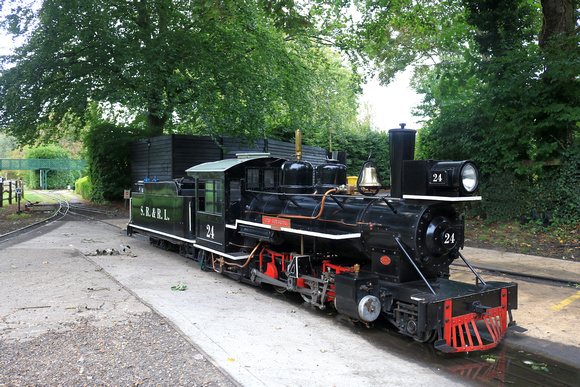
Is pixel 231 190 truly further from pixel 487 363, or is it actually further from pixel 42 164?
pixel 42 164

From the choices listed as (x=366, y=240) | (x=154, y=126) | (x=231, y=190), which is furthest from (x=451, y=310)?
(x=154, y=126)

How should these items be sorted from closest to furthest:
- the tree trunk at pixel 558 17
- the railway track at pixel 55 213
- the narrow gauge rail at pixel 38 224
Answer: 1. the tree trunk at pixel 558 17
2. the narrow gauge rail at pixel 38 224
3. the railway track at pixel 55 213

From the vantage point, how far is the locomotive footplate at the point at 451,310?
445 centimetres

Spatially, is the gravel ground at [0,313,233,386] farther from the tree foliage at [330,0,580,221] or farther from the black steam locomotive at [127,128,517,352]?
the tree foliage at [330,0,580,221]

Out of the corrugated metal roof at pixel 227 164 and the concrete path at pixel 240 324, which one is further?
the corrugated metal roof at pixel 227 164

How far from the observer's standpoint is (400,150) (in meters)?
5.27

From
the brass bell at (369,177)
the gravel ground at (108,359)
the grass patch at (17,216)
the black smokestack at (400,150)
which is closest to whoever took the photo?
the gravel ground at (108,359)

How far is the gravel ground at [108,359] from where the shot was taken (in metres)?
3.81

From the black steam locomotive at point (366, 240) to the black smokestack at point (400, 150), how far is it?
0.01m

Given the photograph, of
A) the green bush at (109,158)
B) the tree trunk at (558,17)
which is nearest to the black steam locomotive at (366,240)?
the tree trunk at (558,17)

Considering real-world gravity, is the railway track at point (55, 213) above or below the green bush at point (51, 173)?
below

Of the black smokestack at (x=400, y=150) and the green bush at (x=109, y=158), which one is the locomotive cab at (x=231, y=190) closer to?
the black smokestack at (x=400, y=150)

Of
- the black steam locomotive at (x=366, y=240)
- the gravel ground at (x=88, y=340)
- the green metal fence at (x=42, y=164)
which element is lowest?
the gravel ground at (x=88, y=340)

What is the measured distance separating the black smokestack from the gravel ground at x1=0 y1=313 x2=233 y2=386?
3.09 m
